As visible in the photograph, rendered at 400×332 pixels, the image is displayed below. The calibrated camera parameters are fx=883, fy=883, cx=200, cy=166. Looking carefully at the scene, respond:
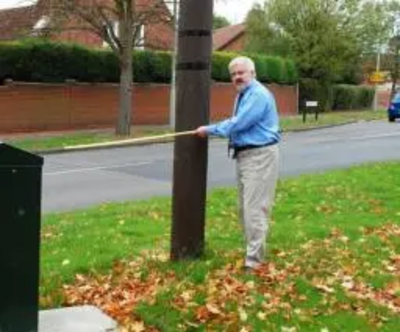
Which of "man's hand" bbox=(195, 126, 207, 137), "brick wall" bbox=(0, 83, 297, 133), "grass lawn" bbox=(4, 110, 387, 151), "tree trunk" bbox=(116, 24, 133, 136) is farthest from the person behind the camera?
"brick wall" bbox=(0, 83, 297, 133)

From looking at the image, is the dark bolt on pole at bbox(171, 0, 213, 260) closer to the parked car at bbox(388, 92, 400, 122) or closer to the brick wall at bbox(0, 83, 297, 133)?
the brick wall at bbox(0, 83, 297, 133)

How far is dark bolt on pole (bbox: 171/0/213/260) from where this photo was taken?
667cm

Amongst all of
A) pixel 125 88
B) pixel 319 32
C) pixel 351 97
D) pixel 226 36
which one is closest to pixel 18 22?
pixel 125 88

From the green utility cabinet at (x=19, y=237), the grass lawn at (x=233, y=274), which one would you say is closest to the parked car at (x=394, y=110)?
the grass lawn at (x=233, y=274)

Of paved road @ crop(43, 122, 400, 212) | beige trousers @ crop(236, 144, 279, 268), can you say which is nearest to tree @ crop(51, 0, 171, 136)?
paved road @ crop(43, 122, 400, 212)

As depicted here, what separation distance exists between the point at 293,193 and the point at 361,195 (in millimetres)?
956

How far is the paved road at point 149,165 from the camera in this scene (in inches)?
595

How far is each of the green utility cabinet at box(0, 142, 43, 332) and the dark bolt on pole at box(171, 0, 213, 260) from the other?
2.03 metres

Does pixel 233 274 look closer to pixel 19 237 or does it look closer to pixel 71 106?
pixel 19 237

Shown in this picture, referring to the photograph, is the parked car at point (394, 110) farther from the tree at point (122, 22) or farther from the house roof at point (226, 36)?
the house roof at point (226, 36)

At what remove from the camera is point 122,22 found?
97.5ft

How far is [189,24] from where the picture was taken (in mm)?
6656

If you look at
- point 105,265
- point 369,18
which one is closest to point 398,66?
point 369,18

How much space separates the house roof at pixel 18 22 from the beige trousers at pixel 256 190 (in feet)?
77.4
